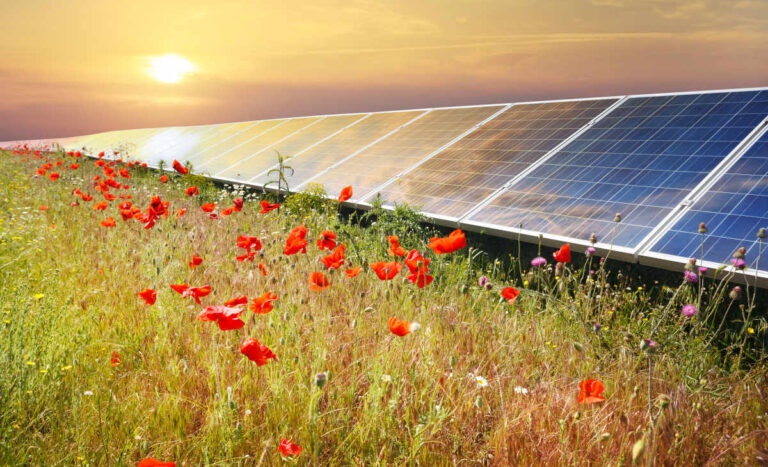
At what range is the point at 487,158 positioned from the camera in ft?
25.5

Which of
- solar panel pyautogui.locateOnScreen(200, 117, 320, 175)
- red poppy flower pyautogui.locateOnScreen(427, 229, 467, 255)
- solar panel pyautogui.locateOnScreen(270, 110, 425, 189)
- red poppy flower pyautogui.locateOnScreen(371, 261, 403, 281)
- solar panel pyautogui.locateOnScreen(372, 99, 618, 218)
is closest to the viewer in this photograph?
red poppy flower pyautogui.locateOnScreen(427, 229, 467, 255)

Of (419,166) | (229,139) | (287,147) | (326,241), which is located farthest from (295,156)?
(326,241)

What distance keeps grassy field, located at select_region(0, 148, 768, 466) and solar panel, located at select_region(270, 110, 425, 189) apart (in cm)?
521

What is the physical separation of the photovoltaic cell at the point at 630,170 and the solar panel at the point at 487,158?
1.22 ft

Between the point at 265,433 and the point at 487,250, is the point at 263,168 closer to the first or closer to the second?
the point at 487,250

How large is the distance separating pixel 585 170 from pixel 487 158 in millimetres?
1712

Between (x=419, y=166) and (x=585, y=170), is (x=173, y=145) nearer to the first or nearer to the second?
(x=419, y=166)

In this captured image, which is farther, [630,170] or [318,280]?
[630,170]

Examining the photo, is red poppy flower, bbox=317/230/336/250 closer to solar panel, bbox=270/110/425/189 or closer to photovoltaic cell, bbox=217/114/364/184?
solar panel, bbox=270/110/425/189

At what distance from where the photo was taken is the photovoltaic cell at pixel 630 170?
524cm

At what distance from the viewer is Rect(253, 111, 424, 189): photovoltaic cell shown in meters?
10.1

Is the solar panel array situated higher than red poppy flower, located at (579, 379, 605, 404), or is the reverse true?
the solar panel array

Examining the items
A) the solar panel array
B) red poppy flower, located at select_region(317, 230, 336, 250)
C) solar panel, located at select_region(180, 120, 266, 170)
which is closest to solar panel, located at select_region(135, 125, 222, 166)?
solar panel, located at select_region(180, 120, 266, 170)

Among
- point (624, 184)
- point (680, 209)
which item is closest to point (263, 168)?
point (624, 184)
